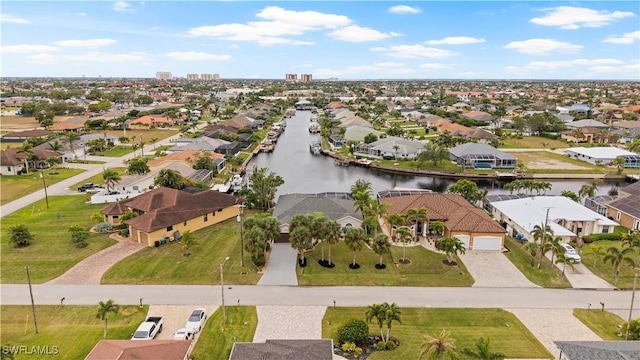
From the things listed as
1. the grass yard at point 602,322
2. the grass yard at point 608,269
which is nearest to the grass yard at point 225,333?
the grass yard at point 602,322

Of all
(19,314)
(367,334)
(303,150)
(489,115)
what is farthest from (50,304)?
(489,115)

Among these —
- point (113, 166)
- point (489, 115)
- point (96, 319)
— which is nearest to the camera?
point (96, 319)

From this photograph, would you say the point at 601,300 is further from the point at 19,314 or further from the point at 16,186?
the point at 16,186

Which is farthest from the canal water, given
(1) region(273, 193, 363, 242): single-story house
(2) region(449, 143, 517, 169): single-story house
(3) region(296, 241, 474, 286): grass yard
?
(3) region(296, 241, 474, 286): grass yard

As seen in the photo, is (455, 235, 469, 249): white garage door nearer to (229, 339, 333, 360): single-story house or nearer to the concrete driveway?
the concrete driveway

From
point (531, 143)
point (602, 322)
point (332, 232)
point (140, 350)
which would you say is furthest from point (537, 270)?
point (531, 143)

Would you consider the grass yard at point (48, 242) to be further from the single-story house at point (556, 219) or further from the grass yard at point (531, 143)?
the grass yard at point (531, 143)
